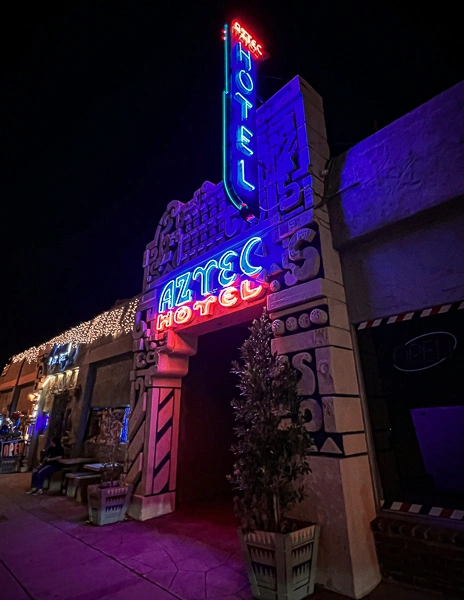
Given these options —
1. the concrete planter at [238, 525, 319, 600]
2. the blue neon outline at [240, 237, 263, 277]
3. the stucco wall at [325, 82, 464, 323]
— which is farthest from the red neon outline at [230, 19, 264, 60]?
the concrete planter at [238, 525, 319, 600]

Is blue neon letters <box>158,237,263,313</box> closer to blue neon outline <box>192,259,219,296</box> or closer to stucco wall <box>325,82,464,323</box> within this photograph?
blue neon outline <box>192,259,219,296</box>

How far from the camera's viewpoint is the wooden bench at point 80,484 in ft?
26.8

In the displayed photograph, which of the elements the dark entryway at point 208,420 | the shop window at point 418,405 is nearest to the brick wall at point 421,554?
the shop window at point 418,405

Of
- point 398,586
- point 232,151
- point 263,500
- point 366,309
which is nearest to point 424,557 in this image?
point 398,586

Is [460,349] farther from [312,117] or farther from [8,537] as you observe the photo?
[8,537]

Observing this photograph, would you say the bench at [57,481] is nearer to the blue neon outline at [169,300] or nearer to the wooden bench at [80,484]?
the wooden bench at [80,484]

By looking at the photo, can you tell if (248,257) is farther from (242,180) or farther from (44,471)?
(44,471)

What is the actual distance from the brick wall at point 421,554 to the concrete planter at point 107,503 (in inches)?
187

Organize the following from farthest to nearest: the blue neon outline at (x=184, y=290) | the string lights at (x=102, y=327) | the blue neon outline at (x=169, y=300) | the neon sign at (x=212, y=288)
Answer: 1. the string lights at (x=102, y=327)
2. the blue neon outline at (x=169, y=300)
3. the blue neon outline at (x=184, y=290)
4. the neon sign at (x=212, y=288)

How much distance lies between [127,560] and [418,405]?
443 cm

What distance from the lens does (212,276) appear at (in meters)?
6.54

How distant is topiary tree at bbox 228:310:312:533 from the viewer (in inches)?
147

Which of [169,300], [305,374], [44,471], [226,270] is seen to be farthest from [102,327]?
[305,374]

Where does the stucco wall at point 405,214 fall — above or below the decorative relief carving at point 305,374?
above
